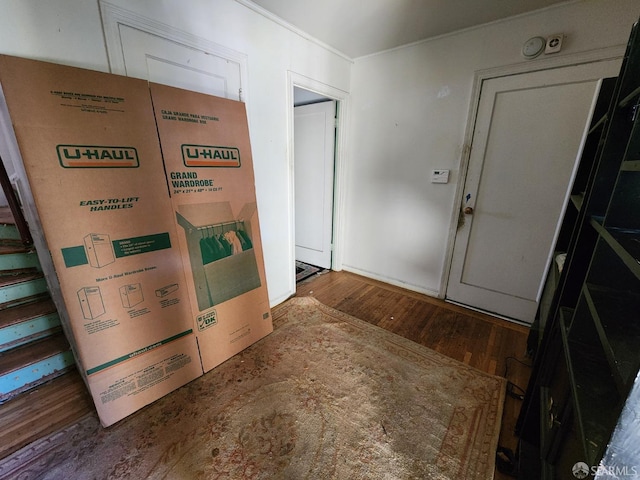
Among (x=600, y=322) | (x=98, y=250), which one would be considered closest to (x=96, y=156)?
(x=98, y=250)

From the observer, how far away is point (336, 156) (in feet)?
9.84

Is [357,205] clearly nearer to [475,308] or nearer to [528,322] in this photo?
[475,308]

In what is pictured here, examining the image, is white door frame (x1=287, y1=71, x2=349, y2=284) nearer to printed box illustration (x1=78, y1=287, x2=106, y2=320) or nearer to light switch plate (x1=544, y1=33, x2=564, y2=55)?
printed box illustration (x1=78, y1=287, x2=106, y2=320)

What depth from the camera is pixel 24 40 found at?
3.58 ft

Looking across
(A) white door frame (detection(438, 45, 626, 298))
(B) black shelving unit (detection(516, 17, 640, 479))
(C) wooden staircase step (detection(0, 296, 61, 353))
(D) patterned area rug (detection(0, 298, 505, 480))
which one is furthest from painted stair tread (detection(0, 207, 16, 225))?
(A) white door frame (detection(438, 45, 626, 298))

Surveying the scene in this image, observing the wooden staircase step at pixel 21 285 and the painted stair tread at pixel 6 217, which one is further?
the painted stair tread at pixel 6 217

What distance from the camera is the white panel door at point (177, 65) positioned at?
1386 millimetres

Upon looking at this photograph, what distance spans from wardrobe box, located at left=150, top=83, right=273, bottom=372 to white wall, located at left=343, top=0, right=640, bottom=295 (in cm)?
152

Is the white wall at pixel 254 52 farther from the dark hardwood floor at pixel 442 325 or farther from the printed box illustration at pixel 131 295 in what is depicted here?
the printed box illustration at pixel 131 295

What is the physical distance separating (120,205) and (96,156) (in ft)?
0.80

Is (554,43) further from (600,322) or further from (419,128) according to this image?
(600,322)

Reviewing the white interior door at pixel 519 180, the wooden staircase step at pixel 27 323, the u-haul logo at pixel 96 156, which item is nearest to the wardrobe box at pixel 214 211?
the u-haul logo at pixel 96 156

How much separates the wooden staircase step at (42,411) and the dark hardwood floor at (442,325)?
5.79 ft

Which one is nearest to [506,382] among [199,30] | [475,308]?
[475,308]
